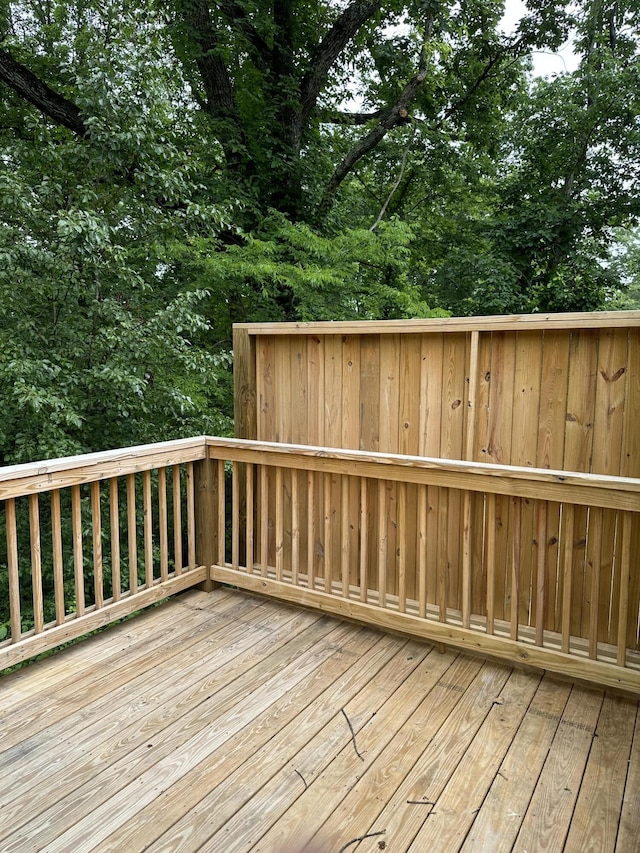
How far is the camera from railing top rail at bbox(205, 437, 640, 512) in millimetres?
2283

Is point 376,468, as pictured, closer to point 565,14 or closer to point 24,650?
point 24,650

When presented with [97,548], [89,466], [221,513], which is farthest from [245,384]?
[97,548]

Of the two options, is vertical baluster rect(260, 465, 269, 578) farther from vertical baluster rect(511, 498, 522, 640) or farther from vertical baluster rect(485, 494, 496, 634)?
vertical baluster rect(511, 498, 522, 640)

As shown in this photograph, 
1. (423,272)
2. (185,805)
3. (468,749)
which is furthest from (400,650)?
(423,272)

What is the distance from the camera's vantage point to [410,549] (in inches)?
123

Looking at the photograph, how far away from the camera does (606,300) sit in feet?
30.0

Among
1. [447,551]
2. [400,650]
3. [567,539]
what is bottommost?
[400,650]

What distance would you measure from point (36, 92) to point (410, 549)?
5.98 metres

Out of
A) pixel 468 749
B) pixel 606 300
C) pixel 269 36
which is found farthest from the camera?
pixel 606 300

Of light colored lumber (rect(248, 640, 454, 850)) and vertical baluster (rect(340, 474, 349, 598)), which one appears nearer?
light colored lumber (rect(248, 640, 454, 850))

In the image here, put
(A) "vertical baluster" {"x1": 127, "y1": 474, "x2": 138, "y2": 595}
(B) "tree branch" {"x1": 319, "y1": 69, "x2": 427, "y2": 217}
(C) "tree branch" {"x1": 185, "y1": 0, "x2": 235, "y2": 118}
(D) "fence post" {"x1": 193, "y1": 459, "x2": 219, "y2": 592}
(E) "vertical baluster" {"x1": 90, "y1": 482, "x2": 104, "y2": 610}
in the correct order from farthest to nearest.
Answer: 1. (B) "tree branch" {"x1": 319, "y1": 69, "x2": 427, "y2": 217}
2. (C) "tree branch" {"x1": 185, "y1": 0, "x2": 235, "y2": 118}
3. (D) "fence post" {"x1": 193, "y1": 459, "x2": 219, "y2": 592}
4. (A) "vertical baluster" {"x1": 127, "y1": 474, "x2": 138, "y2": 595}
5. (E) "vertical baluster" {"x1": 90, "y1": 482, "x2": 104, "y2": 610}

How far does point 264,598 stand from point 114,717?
4.05ft

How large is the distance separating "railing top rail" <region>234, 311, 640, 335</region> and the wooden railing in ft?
2.15

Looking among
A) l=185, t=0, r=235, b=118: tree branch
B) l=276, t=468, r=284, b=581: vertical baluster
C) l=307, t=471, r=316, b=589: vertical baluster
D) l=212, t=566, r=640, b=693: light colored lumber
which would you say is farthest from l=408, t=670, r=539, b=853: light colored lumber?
l=185, t=0, r=235, b=118: tree branch
